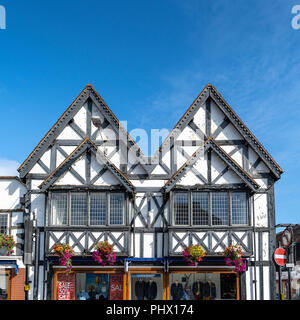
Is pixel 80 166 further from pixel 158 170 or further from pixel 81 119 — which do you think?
pixel 158 170

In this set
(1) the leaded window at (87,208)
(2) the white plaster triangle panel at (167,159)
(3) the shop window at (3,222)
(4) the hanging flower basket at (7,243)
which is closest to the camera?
(1) the leaded window at (87,208)

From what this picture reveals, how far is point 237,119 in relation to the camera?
796 inches

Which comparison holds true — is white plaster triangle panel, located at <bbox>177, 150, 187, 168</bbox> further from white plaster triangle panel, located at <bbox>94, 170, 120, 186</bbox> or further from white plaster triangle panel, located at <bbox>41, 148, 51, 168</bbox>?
white plaster triangle panel, located at <bbox>41, 148, 51, 168</bbox>

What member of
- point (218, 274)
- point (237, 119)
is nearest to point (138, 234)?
→ point (218, 274)

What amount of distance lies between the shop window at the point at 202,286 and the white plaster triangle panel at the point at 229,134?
6538mm

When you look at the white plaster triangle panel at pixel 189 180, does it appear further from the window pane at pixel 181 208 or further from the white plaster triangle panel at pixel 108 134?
the white plaster triangle panel at pixel 108 134

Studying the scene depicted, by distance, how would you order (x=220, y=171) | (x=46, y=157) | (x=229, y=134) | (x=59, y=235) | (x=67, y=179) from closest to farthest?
(x=59, y=235) → (x=67, y=179) → (x=220, y=171) → (x=46, y=157) → (x=229, y=134)

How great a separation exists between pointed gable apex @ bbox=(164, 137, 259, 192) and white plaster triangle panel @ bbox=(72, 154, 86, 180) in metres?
3.93

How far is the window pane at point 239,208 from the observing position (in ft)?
62.8

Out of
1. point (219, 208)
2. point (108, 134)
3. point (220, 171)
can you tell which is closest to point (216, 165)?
point (220, 171)

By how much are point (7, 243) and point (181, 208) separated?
8339mm

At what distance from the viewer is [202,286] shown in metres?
19.2

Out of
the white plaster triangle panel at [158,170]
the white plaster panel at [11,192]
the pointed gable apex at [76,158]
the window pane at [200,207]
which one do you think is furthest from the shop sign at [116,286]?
the white plaster panel at [11,192]
